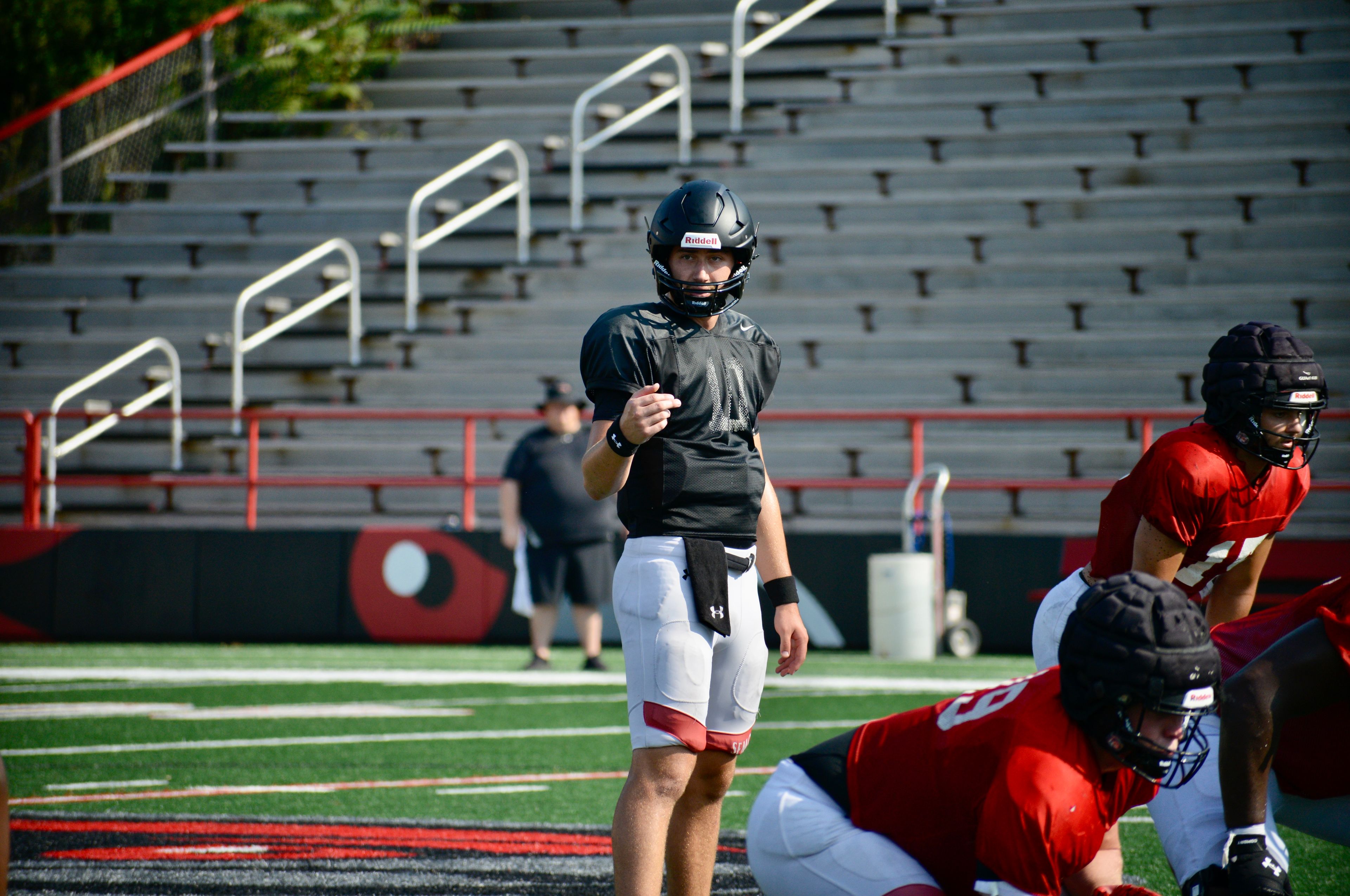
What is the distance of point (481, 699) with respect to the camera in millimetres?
9188

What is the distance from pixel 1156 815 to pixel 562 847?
2.15 metres

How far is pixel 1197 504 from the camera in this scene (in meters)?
3.96

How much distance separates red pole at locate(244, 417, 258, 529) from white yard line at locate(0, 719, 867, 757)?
20.8ft

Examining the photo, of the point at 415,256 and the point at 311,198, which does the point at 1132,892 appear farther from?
the point at 311,198

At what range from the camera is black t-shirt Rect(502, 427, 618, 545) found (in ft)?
35.7

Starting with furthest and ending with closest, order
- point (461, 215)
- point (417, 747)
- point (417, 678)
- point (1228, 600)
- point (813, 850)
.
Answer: point (461, 215) < point (417, 678) < point (417, 747) < point (1228, 600) < point (813, 850)

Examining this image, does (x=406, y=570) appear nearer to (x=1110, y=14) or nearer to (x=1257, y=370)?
(x=1257, y=370)

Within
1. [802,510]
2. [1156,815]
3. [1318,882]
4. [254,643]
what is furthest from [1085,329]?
[1156,815]

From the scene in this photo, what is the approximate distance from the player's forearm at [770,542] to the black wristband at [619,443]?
1.77 feet

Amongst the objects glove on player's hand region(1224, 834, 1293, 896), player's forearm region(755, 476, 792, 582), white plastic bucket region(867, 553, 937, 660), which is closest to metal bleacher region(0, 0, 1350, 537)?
→ white plastic bucket region(867, 553, 937, 660)

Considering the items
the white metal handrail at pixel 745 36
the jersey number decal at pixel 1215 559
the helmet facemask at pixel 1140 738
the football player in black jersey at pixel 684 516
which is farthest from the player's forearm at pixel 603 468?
the white metal handrail at pixel 745 36

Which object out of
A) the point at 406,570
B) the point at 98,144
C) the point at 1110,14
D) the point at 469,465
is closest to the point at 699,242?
the point at 406,570

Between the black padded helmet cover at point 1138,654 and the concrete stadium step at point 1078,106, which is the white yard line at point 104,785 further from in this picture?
the concrete stadium step at point 1078,106

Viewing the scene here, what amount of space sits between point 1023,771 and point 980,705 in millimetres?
368
